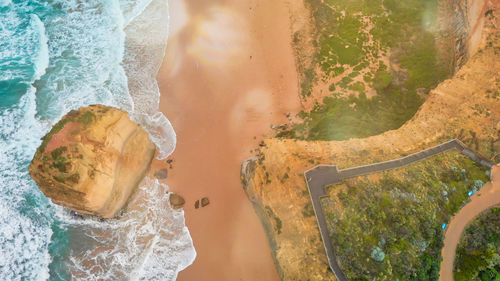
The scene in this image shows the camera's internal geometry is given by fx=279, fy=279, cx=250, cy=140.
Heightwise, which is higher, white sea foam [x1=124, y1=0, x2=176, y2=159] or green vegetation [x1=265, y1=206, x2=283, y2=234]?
white sea foam [x1=124, y1=0, x2=176, y2=159]

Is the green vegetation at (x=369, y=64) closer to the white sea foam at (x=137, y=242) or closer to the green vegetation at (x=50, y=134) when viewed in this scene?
the white sea foam at (x=137, y=242)

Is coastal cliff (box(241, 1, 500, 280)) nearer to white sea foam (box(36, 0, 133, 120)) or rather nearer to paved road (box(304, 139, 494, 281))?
paved road (box(304, 139, 494, 281))

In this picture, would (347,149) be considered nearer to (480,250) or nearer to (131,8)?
(480,250)

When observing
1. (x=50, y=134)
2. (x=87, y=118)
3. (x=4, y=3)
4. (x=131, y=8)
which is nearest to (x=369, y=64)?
(x=87, y=118)

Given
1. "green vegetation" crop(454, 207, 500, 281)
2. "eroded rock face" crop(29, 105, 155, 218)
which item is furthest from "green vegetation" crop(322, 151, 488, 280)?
"eroded rock face" crop(29, 105, 155, 218)

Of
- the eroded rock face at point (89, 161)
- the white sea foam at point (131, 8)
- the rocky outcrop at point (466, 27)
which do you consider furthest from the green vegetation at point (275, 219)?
the white sea foam at point (131, 8)
